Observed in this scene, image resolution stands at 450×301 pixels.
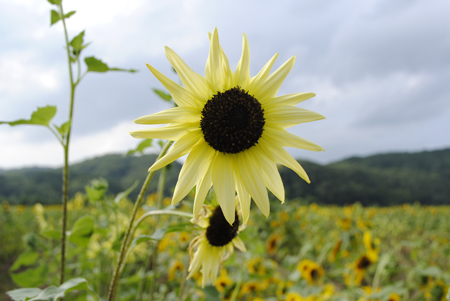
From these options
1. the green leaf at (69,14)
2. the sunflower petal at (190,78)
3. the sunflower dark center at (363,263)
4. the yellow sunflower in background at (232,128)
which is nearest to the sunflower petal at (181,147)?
the yellow sunflower in background at (232,128)

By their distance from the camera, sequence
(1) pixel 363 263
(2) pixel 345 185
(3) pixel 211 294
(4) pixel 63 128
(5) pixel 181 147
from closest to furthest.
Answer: (5) pixel 181 147
(4) pixel 63 128
(3) pixel 211 294
(1) pixel 363 263
(2) pixel 345 185

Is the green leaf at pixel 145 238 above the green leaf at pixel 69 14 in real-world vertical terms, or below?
below

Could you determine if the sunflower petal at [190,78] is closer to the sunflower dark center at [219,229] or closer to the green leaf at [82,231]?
the sunflower dark center at [219,229]

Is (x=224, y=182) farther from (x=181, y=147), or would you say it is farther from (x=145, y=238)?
(x=145, y=238)

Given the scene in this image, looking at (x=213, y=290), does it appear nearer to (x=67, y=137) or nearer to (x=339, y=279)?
(x=67, y=137)

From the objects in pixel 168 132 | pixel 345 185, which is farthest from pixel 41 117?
pixel 345 185

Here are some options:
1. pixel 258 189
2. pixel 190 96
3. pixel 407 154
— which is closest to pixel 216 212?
pixel 258 189

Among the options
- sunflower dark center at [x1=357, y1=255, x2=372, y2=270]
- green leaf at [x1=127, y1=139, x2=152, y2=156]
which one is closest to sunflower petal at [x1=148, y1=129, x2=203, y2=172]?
green leaf at [x1=127, y1=139, x2=152, y2=156]
